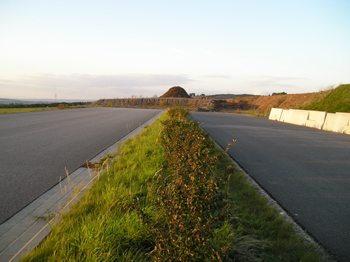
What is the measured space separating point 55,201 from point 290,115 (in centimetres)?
2042

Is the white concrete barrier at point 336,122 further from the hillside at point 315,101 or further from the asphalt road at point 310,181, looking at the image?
the hillside at point 315,101

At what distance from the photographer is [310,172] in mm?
6254

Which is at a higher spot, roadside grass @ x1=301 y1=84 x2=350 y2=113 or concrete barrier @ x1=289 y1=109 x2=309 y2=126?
roadside grass @ x1=301 y1=84 x2=350 y2=113

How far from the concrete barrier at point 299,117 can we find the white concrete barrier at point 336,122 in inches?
100

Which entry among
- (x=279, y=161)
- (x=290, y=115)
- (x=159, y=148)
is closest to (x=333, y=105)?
(x=290, y=115)

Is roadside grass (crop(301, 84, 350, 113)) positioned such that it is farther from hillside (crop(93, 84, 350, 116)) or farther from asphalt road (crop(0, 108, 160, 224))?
asphalt road (crop(0, 108, 160, 224))

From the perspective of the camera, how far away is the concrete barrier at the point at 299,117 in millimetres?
18773

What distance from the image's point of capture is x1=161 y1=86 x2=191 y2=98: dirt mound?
65.5 meters

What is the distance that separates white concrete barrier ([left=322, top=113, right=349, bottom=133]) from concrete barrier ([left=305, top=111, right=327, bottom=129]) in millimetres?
341

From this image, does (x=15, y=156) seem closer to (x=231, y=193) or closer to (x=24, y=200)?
(x=24, y=200)

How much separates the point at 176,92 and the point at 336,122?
52.5 m

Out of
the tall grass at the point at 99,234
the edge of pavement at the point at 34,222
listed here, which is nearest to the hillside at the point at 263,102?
the tall grass at the point at 99,234

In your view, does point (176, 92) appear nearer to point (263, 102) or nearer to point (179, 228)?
point (263, 102)

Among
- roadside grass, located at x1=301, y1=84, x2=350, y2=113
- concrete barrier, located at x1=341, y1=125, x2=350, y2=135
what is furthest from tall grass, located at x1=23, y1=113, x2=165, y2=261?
roadside grass, located at x1=301, y1=84, x2=350, y2=113
